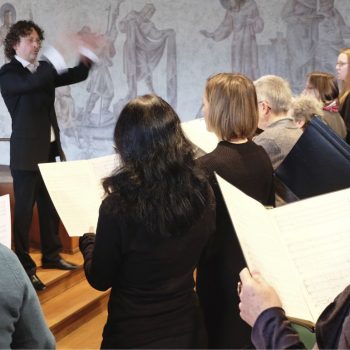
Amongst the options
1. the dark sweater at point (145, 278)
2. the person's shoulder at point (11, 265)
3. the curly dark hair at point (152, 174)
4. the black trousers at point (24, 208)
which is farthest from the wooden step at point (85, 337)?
the person's shoulder at point (11, 265)

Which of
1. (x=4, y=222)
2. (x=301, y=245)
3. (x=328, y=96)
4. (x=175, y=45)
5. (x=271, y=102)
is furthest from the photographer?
(x=175, y=45)

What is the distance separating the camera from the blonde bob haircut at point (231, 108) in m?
2.17

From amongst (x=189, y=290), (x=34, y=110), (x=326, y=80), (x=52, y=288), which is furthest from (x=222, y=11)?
(x=189, y=290)

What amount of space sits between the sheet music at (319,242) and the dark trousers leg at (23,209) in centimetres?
253

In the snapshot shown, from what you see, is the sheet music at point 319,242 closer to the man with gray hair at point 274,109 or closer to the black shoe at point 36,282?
the man with gray hair at point 274,109

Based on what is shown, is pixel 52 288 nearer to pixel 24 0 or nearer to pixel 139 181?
pixel 139 181

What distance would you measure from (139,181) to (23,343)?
22.6 inches

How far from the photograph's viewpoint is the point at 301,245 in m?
1.23

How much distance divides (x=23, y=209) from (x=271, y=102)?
1.72m

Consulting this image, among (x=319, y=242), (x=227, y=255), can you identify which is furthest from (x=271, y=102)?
(x=319, y=242)

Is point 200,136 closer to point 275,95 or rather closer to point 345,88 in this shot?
point 275,95

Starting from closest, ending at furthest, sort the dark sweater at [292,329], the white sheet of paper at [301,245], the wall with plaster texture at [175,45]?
the dark sweater at [292,329]
the white sheet of paper at [301,245]
the wall with plaster texture at [175,45]

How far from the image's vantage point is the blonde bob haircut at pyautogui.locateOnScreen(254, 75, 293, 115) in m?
2.97

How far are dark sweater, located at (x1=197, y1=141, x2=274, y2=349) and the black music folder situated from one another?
212 mm
